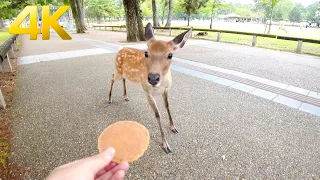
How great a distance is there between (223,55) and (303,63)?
3.66 meters

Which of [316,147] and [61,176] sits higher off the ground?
[61,176]

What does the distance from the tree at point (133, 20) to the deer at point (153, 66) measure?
1123cm

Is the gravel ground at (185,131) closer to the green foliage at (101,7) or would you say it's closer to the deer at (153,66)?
the deer at (153,66)

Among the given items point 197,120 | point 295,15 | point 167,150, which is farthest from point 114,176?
point 295,15

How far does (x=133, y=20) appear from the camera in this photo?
604 inches

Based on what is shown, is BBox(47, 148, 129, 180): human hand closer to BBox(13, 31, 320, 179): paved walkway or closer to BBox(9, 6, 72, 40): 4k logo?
BBox(13, 31, 320, 179): paved walkway

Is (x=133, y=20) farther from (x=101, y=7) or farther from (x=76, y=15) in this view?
(x=101, y=7)

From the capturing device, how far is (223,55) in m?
11.2

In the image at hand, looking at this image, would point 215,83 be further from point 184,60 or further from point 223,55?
point 223,55

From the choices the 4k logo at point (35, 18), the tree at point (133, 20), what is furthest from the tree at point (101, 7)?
the tree at point (133, 20)

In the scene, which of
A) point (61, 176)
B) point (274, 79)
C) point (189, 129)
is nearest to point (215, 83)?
point (274, 79)

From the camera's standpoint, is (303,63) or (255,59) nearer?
(303,63)

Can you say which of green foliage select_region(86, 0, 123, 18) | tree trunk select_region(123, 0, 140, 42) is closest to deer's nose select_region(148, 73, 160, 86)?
tree trunk select_region(123, 0, 140, 42)

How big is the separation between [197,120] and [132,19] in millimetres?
12573
